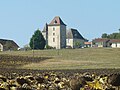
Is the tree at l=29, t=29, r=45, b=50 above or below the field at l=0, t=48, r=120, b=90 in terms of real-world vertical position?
above

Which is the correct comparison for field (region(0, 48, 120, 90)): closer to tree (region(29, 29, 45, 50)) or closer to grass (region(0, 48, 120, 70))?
grass (region(0, 48, 120, 70))

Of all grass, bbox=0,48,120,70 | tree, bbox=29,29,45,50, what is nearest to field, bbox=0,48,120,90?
grass, bbox=0,48,120,70

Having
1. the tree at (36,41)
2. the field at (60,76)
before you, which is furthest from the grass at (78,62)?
the tree at (36,41)

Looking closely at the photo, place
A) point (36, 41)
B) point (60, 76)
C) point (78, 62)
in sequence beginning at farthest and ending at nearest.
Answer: point (36, 41) < point (78, 62) < point (60, 76)

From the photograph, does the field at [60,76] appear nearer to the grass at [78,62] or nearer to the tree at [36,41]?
the grass at [78,62]

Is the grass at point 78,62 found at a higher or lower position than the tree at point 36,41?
lower

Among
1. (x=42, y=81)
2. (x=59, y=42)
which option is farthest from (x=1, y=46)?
(x=42, y=81)

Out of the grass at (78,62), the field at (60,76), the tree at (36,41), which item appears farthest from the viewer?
the tree at (36,41)

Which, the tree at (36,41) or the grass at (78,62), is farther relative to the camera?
the tree at (36,41)

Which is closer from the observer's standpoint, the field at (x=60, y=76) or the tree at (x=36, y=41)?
the field at (x=60, y=76)

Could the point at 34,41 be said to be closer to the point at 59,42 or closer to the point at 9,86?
the point at 59,42

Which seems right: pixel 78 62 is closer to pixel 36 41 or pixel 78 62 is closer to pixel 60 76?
pixel 60 76

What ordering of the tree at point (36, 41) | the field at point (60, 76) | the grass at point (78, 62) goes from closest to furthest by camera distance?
the field at point (60, 76) < the grass at point (78, 62) < the tree at point (36, 41)

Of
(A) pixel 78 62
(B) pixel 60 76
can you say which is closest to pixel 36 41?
(A) pixel 78 62
